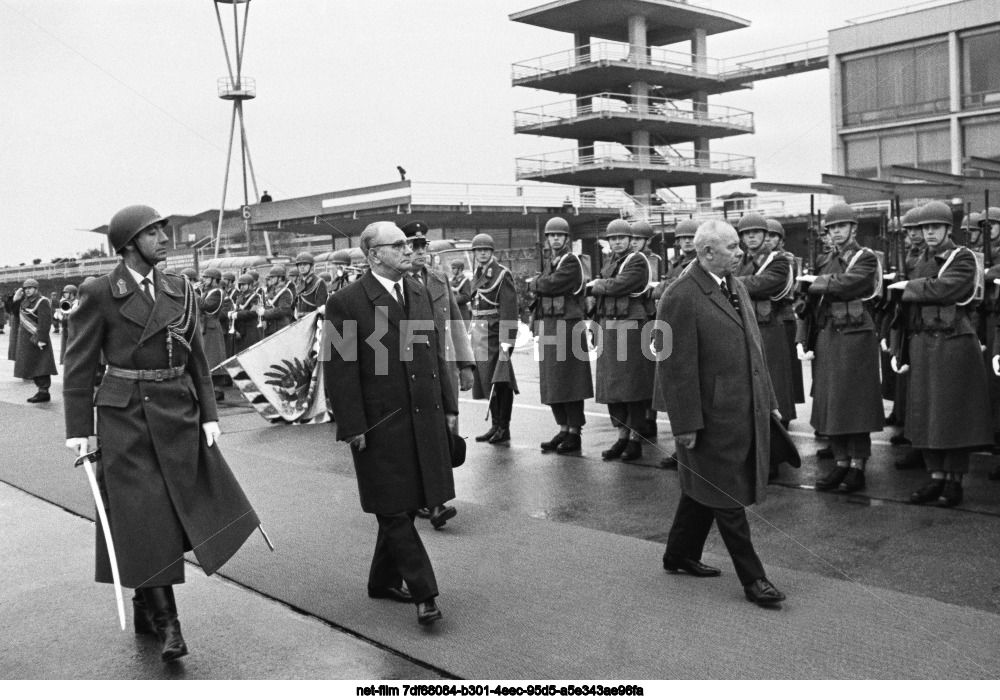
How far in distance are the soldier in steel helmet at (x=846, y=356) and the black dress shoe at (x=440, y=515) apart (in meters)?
2.74

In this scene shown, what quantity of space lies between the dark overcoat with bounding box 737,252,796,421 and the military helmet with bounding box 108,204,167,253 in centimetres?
524

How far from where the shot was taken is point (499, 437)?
10.4 meters

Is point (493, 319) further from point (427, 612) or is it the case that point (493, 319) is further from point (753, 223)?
point (427, 612)

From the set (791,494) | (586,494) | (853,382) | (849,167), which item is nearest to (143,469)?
(586,494)

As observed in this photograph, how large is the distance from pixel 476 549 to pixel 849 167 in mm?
41717

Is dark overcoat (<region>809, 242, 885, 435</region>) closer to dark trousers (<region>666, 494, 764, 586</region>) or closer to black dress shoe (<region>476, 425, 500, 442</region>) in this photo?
dark trousers (<region>666, 494, 764, 586</region>)

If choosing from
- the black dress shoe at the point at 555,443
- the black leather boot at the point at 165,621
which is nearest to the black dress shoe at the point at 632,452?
the black dress shoe at the point at 555,443

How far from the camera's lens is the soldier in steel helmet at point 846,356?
7.77m

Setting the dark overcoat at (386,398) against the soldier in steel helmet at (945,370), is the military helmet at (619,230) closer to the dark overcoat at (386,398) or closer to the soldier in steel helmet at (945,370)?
the soldier in steel helmet at (945,370)

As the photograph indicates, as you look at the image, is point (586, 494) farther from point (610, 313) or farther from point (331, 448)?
point (331, 448)

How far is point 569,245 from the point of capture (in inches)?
392

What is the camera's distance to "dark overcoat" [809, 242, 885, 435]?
7789 millimetres

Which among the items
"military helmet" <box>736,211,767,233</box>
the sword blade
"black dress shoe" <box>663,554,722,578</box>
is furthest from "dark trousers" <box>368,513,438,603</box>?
"military helmet" <box>736,211,767,233</box>

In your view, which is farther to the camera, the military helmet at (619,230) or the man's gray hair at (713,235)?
the military helmet at (619,230)
